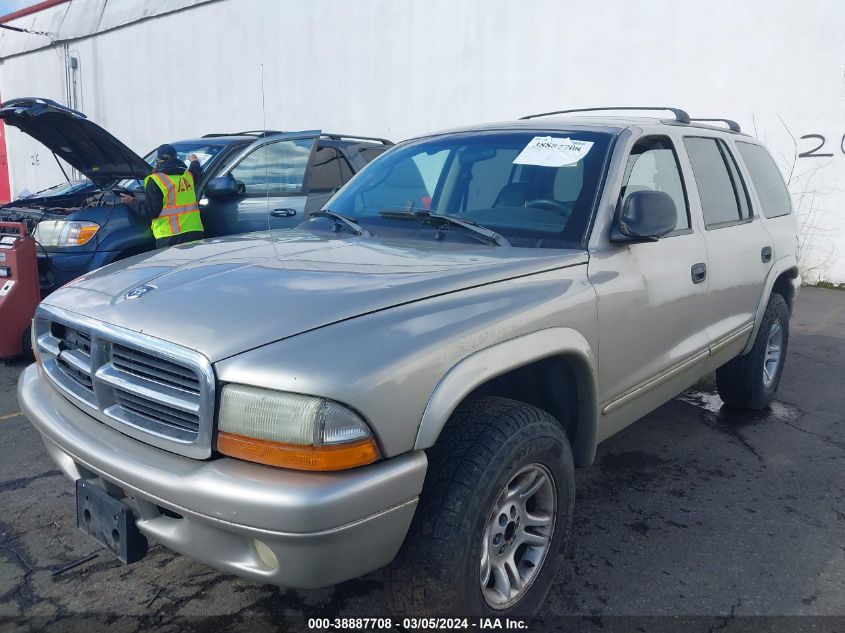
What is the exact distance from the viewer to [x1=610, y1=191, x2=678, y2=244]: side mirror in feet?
9.28

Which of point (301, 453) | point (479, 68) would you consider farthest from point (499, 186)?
point (479, 68)

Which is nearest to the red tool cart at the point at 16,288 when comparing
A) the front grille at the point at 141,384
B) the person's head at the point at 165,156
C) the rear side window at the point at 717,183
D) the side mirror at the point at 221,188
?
the person's head at the point at 165,156

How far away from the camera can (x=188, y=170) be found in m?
6.57

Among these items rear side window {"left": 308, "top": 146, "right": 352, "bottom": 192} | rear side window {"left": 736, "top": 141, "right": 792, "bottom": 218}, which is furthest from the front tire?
rear side window {"left": 308, "top": 146, "right": 352, "bottom": 192}

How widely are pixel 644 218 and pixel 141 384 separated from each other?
1990mm

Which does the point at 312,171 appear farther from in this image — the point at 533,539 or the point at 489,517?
the point at 489,517

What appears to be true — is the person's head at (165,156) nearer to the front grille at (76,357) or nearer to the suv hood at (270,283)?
the suv hood at (270,283)

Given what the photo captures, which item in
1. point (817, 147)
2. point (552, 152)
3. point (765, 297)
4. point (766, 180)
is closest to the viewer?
point (552, 152)

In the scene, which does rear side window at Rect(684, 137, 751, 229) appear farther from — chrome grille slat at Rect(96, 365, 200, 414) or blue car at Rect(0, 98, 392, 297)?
blue car at Rect(0, 98, 392, 297)

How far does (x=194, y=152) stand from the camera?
279 inches

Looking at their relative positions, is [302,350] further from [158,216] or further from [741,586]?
[158,216]

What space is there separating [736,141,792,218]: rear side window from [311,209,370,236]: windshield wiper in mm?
2604

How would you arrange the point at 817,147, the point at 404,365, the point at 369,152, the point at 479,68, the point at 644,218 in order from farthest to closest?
1. the point at 479,68
2. the point at 817,147
3. the point at 369,152
4. the point at 644,218
5. the point at 404,365

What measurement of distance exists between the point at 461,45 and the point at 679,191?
9.11m
